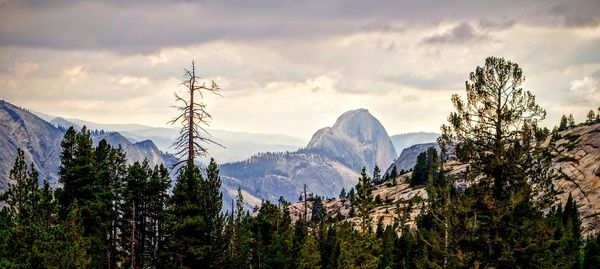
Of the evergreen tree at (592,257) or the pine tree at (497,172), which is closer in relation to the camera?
the pine tree at (497,172)

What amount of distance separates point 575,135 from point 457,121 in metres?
151

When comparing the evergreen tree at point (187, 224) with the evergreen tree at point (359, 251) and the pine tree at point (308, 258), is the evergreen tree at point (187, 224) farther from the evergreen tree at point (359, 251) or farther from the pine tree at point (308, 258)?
the pine tree at point (308, 258)

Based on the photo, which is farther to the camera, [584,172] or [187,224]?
[584,172]

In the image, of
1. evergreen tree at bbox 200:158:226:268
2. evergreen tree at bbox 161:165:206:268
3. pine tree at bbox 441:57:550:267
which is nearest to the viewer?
pine tree at bbox 441:57:550:267

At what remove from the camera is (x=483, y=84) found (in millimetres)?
29047

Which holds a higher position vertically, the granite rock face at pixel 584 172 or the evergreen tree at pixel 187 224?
the granite rock face at pixel 584 172

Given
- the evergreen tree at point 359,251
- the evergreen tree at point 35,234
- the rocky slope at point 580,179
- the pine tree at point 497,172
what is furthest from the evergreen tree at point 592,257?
the evergreen tree at point 35,234

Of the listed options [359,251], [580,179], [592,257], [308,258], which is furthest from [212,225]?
[580,179]

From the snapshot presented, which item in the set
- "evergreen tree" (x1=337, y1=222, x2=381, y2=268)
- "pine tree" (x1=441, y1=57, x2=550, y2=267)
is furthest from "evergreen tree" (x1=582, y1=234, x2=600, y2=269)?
"pine tree" (x1=441, y1=57, x2=550, y2=267)

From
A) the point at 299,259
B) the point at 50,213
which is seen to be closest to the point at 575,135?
the point at 299,259

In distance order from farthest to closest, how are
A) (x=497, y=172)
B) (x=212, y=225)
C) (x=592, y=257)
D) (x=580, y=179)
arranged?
(x=580, y=179), (x=592, y=257), (x=212, y=225), (x=497, y=172)

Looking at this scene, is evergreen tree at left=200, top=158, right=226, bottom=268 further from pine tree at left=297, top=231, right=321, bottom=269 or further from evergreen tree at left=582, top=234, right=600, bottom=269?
evergreen tree at left=582, top=234, right=600, bottom=269

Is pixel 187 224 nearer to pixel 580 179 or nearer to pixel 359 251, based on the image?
pixel 359 251

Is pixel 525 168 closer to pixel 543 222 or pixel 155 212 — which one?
pixel 543 222
